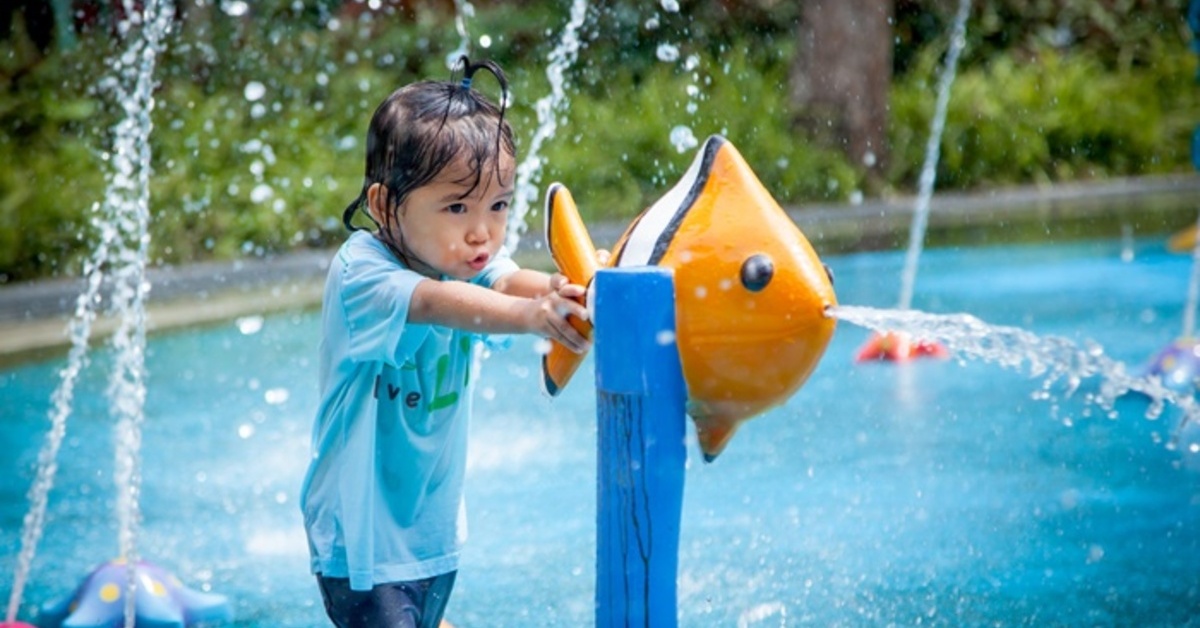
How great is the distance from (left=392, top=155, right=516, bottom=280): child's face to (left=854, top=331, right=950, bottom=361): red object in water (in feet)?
12.9

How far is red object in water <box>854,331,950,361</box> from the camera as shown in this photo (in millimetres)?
6242

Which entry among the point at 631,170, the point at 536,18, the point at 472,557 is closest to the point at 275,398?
the point at 472,557

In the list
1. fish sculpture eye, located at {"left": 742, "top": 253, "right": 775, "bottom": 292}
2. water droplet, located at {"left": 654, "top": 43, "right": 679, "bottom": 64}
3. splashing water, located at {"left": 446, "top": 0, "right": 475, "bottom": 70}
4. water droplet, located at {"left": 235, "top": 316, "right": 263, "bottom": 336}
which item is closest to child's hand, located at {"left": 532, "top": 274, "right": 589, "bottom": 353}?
fish sculpture eye, located at {"left": 742, "top": 253, "right": 775, "bottom": 292}

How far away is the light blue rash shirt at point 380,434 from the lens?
245 cm

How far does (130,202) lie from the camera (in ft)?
32.0

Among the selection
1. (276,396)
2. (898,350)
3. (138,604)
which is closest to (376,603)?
(138,604)

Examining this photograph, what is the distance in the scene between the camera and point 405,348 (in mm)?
2465

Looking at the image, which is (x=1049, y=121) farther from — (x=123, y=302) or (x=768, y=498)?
(x=768, y=498)

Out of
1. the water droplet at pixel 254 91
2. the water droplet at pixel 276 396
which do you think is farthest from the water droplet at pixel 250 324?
the water droplet at pixel 254 91

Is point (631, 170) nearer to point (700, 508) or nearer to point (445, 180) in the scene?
point (700, 508)

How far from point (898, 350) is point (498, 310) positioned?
165 inches

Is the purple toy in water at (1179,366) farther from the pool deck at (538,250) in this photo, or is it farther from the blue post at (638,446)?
the pool deck at (538,250)

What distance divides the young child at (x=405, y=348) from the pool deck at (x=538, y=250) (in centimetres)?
468

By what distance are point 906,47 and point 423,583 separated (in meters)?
14.4
